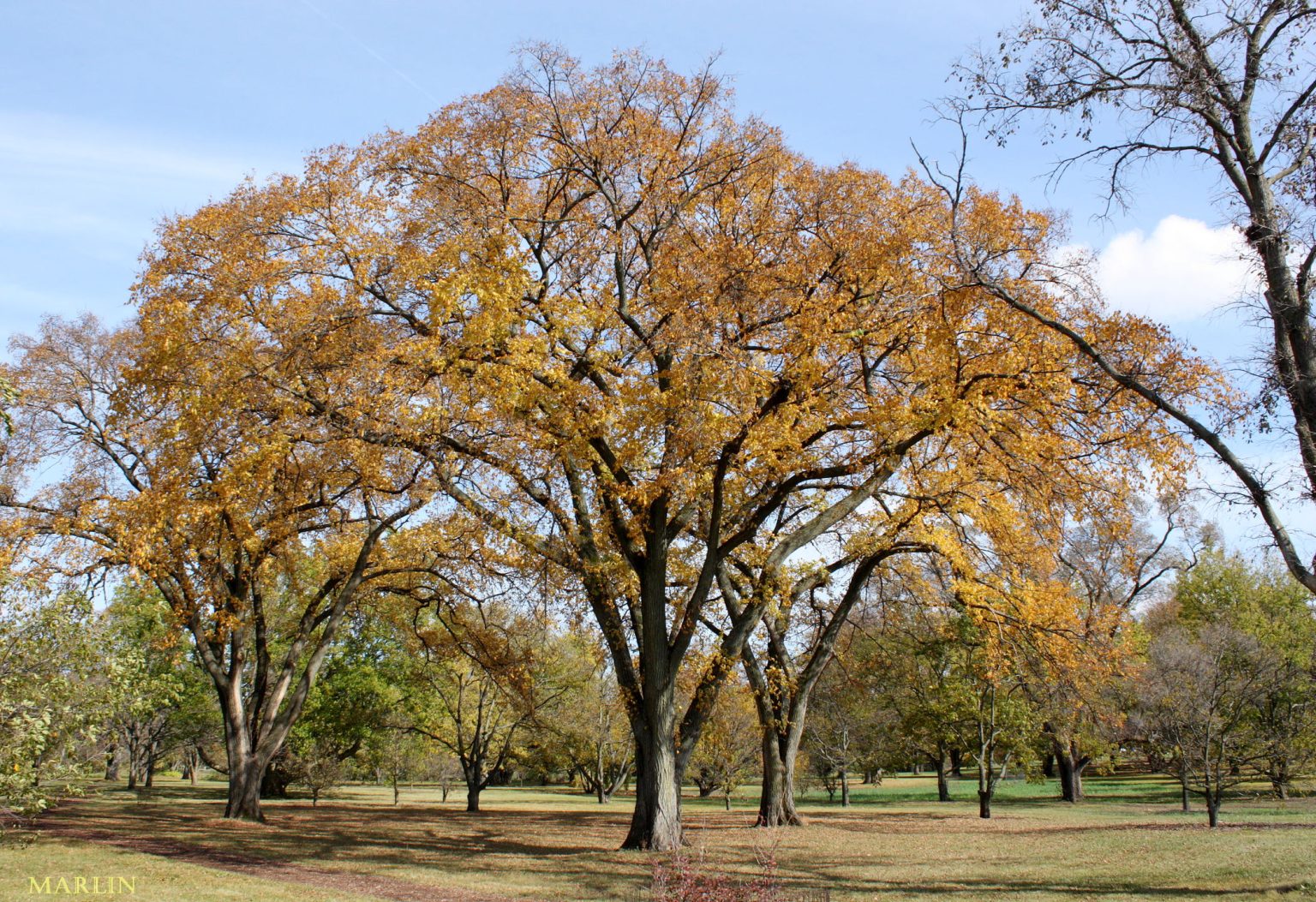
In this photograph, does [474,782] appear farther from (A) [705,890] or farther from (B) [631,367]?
(A) [705,890]

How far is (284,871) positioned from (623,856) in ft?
16.1

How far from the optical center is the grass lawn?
396 inches

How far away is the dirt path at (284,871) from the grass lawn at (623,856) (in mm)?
52

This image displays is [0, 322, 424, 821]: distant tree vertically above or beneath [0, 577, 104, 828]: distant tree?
above

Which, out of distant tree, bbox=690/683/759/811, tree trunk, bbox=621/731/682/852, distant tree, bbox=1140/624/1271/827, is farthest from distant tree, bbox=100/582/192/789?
distant tree, bbox=1140/624/1271/827

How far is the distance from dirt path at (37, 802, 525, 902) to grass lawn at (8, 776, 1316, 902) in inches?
2.0

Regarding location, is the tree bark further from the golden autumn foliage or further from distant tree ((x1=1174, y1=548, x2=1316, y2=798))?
the golden autumn foliage

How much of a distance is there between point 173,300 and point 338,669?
24520 millimetres

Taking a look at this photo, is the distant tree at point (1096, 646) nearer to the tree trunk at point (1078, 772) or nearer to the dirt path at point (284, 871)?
the tree trunk at point (1078, 772)

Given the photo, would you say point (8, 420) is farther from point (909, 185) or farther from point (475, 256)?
point (909, 185)

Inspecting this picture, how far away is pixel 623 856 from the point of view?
43.4ft

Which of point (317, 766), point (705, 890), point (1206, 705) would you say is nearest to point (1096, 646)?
point (1206, 705)

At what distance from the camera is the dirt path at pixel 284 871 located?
33.2ft

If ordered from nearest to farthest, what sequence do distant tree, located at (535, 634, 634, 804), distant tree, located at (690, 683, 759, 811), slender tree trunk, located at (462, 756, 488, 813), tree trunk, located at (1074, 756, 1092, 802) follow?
distant tree, located at (690, 683, 759, 811) → slender tree trunk, located at (462, 756, 488, 813) → distant tree, located at (535, 634, 634, 804) → tree trunk, located at (1074, 756, 1092, 802)
